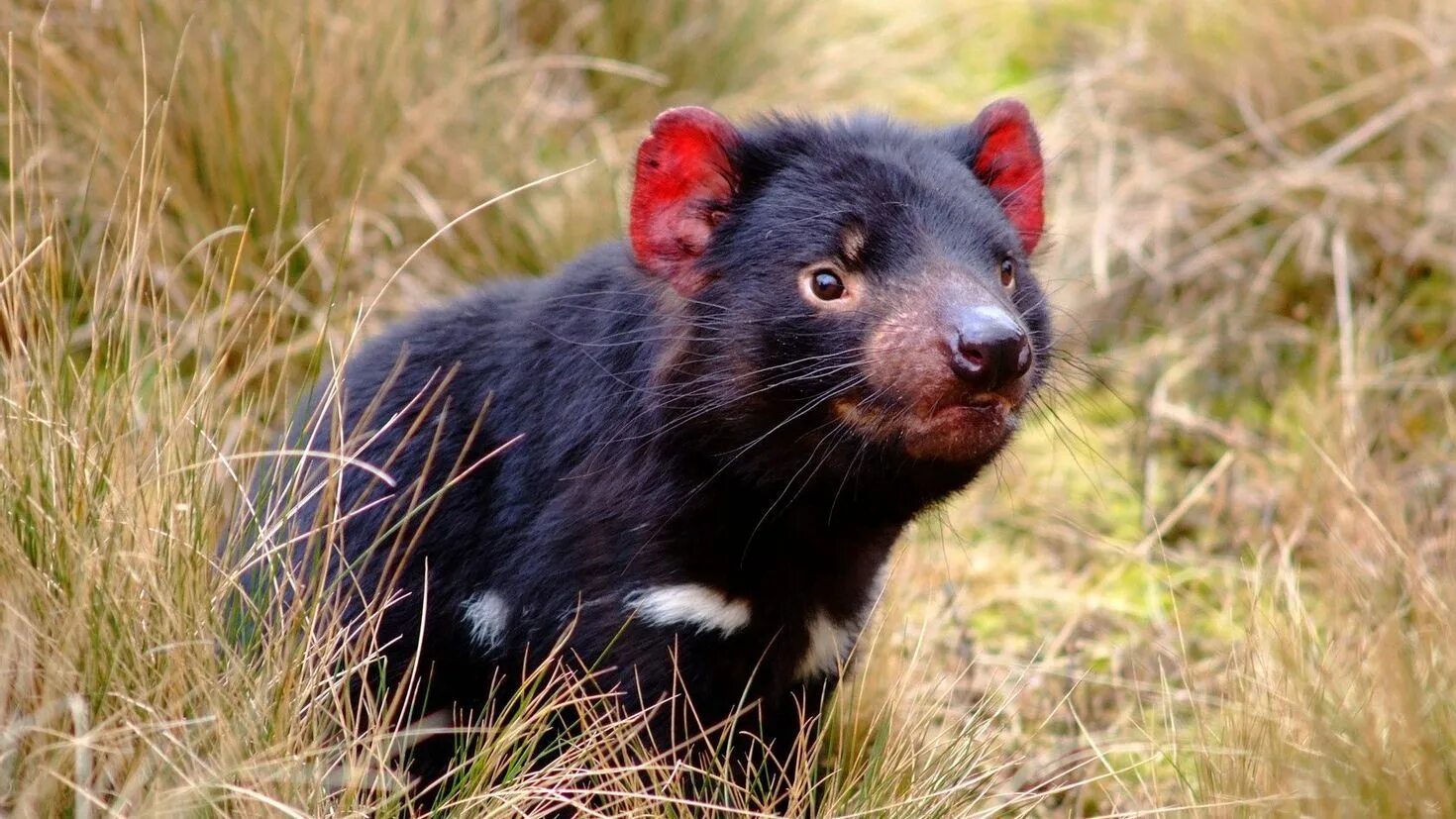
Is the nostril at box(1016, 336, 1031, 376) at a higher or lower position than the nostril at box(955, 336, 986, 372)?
lower

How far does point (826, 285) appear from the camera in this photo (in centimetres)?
274

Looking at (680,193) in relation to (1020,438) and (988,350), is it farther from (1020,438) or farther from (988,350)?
(1020,438)

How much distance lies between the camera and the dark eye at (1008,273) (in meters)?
2.94

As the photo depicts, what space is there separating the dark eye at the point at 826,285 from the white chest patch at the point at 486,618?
81cm

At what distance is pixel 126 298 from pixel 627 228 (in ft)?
2.80

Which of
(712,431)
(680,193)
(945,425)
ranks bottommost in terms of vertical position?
(945,425)

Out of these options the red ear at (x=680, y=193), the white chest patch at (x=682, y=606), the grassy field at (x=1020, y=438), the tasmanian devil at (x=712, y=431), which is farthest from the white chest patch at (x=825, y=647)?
the red ear at (x=680, y=193)

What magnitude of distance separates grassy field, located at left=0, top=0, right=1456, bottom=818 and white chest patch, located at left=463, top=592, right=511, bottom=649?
0.67 feet

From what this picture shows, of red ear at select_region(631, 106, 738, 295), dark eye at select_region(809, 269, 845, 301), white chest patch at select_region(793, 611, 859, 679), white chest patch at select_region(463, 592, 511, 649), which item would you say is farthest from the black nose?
white chest patch at select_region(463, 592, 511, 649)

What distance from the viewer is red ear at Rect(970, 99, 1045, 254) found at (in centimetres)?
312

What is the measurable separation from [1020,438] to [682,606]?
270cm

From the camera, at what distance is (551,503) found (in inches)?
113

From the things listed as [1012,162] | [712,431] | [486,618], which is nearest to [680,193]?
[712,431]

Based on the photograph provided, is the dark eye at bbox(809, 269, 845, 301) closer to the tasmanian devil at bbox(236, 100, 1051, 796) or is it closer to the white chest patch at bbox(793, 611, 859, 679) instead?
the tasmanian devil at bbox(236, 100, 1051, 796)
